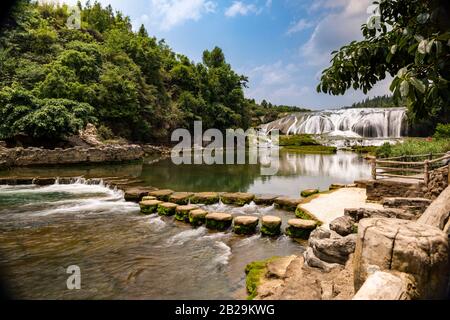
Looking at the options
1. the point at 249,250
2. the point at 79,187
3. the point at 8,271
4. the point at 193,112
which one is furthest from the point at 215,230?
the point at 193,112

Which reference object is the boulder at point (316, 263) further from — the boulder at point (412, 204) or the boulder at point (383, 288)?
the boulder at point (412, 204)

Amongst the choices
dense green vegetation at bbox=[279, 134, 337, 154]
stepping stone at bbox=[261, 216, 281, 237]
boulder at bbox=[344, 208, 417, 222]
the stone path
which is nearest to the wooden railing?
the stone path

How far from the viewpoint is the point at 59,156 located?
61.7 feet

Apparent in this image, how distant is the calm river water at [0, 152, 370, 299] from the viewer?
4754 millimetres

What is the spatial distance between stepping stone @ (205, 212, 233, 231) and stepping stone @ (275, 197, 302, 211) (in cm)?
241

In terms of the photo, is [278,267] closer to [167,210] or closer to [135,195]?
[167,210]

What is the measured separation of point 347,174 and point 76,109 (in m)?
18.1

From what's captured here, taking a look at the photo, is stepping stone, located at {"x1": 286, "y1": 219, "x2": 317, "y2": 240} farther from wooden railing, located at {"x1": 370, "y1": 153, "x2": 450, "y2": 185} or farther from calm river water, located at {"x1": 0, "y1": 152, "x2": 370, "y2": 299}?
wooden railing, located at {"x1": 370, "y1": 153, "x2": 450, "y2": 185}

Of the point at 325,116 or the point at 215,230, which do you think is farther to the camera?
the point at 325,116

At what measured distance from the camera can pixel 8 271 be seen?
17.6ft

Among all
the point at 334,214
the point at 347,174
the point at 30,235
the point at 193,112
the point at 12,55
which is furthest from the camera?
the point at 193,112

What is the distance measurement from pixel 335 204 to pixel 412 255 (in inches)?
259

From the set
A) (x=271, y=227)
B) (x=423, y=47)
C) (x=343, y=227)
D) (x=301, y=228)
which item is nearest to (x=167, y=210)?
(x=271, y=227)
